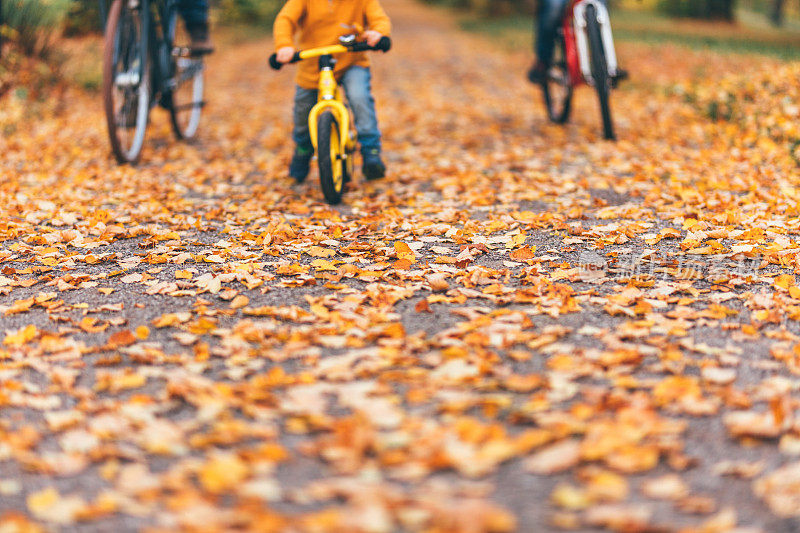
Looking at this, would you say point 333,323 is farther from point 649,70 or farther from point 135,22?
point 649,70

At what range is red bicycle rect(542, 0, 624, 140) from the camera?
6.04 meters

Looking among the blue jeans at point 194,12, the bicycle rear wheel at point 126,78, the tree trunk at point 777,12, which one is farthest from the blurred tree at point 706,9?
the bicycle rear wheel at point 126,78

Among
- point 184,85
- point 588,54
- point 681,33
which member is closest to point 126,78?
point 184,85

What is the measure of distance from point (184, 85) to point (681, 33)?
13.1 meters

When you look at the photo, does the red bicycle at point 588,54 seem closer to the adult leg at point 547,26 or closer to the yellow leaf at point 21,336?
the adult leg at point 547,26

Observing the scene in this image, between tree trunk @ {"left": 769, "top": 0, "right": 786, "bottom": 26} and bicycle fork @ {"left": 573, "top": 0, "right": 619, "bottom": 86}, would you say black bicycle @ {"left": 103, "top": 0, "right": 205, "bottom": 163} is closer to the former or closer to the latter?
bicycle fork @ {"left": 573, "top": 0, "right": 619, "bottom": 86}

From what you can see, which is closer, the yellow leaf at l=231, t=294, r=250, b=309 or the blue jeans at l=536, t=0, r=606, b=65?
the yellow leaf at l=231, t=294, r=250, b=309

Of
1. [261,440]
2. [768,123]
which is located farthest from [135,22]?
[768,123]

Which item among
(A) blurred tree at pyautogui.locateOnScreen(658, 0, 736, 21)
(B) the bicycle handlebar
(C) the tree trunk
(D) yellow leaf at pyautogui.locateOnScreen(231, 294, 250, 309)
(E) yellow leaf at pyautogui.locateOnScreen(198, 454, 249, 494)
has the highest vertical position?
(C) the tree trunk

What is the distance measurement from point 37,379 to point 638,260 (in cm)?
274

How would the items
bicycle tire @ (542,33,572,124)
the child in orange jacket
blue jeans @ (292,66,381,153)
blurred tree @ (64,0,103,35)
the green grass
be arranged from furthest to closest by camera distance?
the green grass, blurred tree @ (64,0,103,35), bicycle tire @ (542,33,572,124), blue jeans @ (292,66,381,153), the child in orange jacket

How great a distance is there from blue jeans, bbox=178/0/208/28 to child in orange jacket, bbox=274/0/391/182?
2.04 meters

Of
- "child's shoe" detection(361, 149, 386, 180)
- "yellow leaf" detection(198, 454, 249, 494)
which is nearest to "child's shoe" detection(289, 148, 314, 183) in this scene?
"child's shoe" detection(361, 149, 386, 180)

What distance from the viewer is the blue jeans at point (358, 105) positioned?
4.98 m
